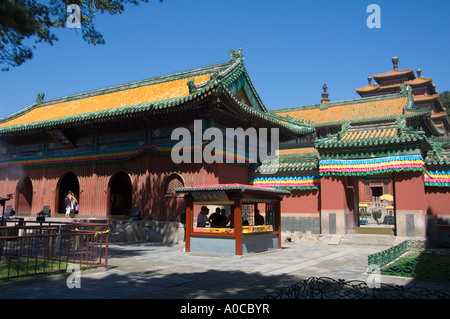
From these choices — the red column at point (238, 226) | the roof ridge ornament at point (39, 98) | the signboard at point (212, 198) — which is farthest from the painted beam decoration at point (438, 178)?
the roof ridge ornament at point (39, 98)

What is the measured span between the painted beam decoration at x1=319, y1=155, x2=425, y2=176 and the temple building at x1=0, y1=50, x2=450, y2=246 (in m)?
0.04

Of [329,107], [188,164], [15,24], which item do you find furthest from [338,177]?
[329,107]

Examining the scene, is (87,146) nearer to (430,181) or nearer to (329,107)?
(430,181)

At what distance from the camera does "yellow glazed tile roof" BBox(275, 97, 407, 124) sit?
30188mm

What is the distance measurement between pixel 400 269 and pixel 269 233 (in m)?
5.54

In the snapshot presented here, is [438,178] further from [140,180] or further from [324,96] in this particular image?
[324,96]

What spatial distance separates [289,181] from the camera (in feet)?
63.1

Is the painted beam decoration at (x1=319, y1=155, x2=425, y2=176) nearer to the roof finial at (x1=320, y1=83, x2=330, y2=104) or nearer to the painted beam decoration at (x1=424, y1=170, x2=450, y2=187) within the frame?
the painted beam decoration at (x1=424, y1=170, x2=450, y2=187)

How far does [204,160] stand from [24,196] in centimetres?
1271

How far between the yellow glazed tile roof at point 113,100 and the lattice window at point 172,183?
149 inches

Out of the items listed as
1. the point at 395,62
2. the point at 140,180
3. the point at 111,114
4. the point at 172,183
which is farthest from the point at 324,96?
the point at 111,114

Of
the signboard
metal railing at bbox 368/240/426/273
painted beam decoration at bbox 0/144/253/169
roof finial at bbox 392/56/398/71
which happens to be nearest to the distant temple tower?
roof finial at bbox 392/56/398/71

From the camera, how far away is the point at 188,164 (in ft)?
57.1
